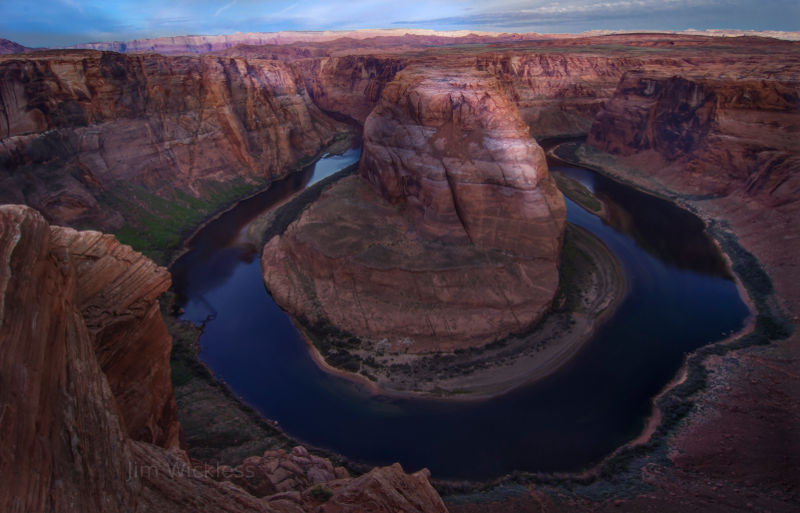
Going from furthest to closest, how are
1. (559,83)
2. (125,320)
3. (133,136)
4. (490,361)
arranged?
(559,83) → (133,136) → (490,361) → (125,320)

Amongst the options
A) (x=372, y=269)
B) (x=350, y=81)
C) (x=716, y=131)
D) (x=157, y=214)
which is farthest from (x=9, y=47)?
(x=716, y=131)

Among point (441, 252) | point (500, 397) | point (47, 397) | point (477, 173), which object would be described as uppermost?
point (477, 173)

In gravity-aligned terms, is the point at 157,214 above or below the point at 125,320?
below

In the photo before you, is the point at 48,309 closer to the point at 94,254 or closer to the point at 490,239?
the point at 94,254

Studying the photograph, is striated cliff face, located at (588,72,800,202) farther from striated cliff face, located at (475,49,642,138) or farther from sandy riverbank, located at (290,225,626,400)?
sandy riverbank, located at (290,225,626,400)

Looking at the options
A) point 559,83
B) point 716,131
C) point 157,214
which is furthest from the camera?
point 559,83

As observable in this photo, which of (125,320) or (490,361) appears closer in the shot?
(125,320)

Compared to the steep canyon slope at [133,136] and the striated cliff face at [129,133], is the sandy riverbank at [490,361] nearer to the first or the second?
the steep canyon slope at [133,136]

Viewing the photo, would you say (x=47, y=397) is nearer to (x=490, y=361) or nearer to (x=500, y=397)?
(x=500, y=397)
